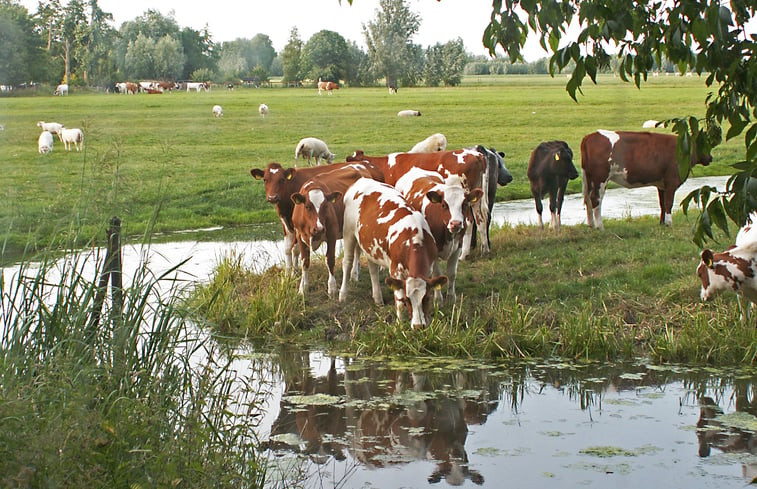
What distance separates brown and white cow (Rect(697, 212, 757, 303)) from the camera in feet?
28.1

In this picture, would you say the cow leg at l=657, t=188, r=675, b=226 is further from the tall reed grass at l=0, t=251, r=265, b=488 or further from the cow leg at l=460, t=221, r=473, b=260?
the tall reed grass at l=0, t=251, r=265, b=488

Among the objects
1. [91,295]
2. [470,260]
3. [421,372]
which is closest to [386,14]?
[470,260]

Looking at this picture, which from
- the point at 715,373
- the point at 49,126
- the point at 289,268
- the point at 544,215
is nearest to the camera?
the point at 715,373

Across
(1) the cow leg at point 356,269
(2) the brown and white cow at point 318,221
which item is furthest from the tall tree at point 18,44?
(1) the cow leg at point 356,269

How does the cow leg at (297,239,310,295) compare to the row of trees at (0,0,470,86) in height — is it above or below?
below

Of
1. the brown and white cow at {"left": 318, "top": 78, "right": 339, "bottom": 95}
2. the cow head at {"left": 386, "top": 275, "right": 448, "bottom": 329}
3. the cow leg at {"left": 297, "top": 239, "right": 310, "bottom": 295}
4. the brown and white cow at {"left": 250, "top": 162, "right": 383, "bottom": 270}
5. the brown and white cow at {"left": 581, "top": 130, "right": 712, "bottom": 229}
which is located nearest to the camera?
the cow head at {"left": 386, "top": 275, "right": 448, "bottom": 329}

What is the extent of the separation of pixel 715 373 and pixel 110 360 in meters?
5.33

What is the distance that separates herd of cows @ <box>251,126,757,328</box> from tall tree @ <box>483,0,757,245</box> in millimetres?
4222

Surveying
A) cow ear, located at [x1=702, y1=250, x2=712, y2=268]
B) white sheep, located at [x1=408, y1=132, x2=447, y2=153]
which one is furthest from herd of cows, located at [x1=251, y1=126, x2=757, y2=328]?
white sheep, located at [x1=408, y1=132, x2=447, y2=153]

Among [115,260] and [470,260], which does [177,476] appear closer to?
[115,260]

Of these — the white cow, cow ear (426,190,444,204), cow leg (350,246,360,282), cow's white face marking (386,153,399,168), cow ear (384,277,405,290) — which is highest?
cow's white face marking (386,153,399,168)

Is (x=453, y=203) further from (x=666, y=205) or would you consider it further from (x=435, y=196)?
(x=666, y=205)

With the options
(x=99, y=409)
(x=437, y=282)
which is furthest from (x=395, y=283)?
(x=99, y=409)

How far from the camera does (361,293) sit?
35.0ft
